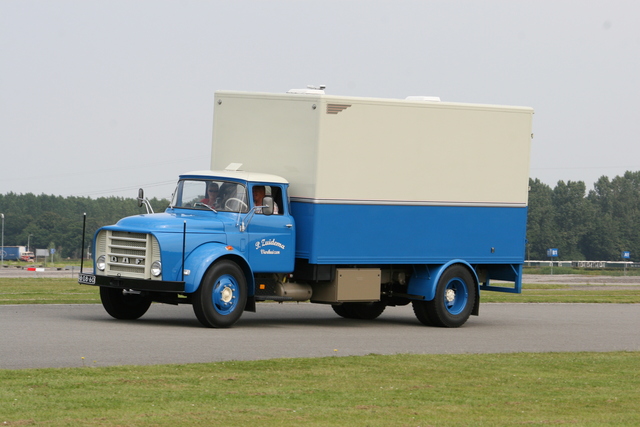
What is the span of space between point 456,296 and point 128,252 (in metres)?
6.65

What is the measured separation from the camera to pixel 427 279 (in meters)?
20.1

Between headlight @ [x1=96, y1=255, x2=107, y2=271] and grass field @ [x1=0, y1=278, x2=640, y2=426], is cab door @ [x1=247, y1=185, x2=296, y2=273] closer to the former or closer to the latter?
headlight @ [x1=96, y1=255, x2=107, y2=271]

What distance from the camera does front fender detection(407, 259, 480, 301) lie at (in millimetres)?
20000

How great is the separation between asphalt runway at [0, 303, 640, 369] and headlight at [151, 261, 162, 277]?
2.94 feet

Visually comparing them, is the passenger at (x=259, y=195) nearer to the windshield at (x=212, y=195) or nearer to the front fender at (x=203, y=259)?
the windshield at (x=212, y=195)

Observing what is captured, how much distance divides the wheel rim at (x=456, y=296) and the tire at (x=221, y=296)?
4.47 m

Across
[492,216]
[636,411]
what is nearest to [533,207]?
[492,216]

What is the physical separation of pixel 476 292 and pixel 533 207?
134190mm

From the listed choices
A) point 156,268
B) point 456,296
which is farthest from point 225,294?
point 456,296

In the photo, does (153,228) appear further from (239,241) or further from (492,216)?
(492,216)

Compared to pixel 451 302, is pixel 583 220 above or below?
above

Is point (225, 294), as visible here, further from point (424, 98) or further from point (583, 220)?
point (583, 220)

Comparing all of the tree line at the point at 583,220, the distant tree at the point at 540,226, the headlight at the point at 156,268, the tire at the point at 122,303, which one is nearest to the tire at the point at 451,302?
the tire at the point at 122,303

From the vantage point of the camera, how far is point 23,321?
1756cm
